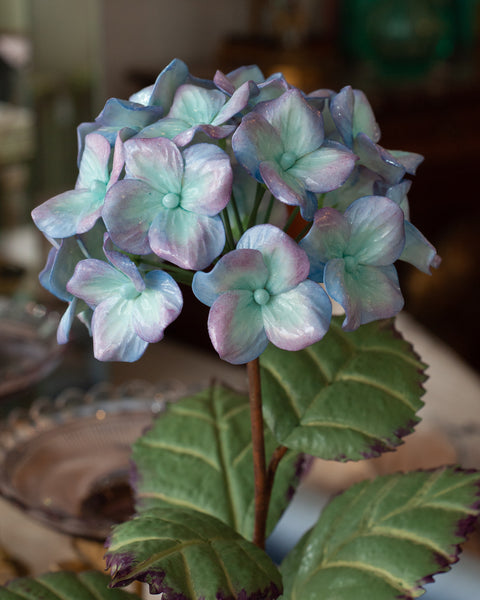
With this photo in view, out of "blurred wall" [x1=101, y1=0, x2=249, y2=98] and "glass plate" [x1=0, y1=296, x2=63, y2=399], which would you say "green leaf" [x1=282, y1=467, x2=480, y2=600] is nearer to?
"glass plate" [x1=0, y1=296, x2=63, y2=399]

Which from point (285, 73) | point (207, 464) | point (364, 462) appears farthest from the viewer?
point (285, 73)

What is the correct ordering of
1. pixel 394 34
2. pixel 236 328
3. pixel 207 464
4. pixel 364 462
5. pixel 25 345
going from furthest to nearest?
pixel 394 34 → pixel 25 345 → pixel 364 462 → pixel 207 464 → pixel 236 328

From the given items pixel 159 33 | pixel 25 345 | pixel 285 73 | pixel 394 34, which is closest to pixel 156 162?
pixel 25 345

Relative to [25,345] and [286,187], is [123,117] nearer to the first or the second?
[286,187]

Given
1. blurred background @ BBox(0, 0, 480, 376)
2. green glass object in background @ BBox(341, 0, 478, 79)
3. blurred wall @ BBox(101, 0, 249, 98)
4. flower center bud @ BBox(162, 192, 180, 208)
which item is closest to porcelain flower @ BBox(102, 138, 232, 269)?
flower center bud @ BBox(162, 192, 180, 208)

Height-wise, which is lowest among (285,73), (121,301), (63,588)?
(285,73)

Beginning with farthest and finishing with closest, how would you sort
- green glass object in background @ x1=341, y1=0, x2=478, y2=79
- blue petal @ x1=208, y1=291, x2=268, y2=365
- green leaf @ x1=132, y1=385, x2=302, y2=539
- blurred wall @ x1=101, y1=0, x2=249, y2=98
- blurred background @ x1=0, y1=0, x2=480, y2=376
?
green glass object in background @ x1=341, y1=0, x2=478, y2=79
blurred wall @ x1=101, y1=0, x2=249, y2=98
blurred background @ x1=0, y1=0, x2=480, y2=376
green leaf @ x1=132, y1=385, x2=302, y2=539
blue petal @ x1=208, y1=291, x2=268, y2=365

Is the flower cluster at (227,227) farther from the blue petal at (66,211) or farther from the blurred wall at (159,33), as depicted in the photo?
the blurred wall at (159,33)
